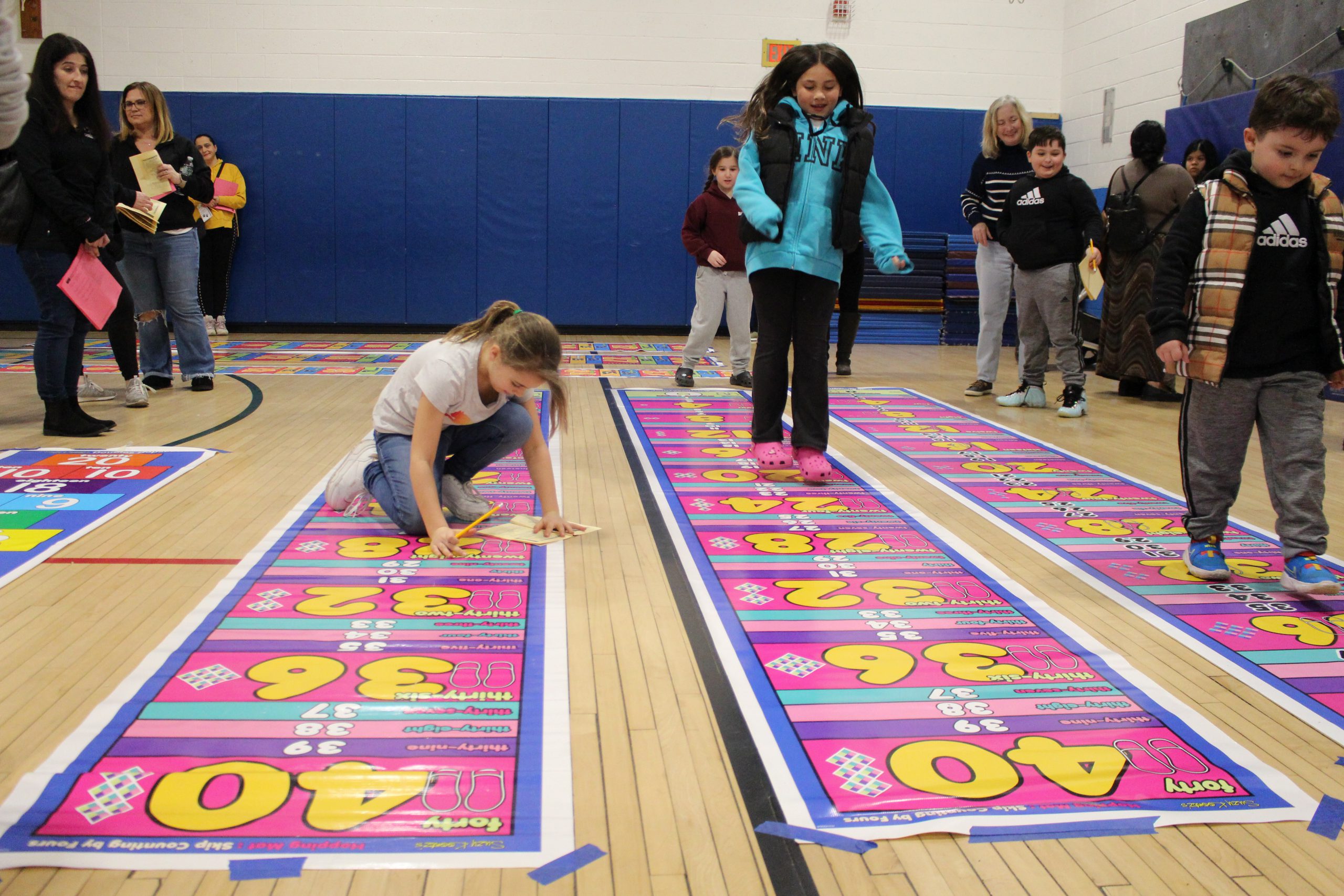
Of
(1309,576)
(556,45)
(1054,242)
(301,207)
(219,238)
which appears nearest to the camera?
(1309,576)

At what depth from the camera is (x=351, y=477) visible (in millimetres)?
3348

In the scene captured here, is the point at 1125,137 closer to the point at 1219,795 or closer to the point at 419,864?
the point at 1219,795

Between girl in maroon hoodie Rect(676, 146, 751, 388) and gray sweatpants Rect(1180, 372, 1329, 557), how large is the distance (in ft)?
11.9

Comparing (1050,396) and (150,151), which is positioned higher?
(150,151)

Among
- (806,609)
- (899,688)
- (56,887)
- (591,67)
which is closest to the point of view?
(56,887)

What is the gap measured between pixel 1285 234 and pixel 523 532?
221 centimetres

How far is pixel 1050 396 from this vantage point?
6.36 metres

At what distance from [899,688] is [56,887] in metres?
1.50

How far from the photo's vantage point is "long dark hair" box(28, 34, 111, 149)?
4.24 m

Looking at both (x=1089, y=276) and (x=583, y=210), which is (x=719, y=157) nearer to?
(x=1089, y=276)

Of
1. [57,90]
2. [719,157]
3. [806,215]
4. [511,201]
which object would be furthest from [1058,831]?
[511,201]

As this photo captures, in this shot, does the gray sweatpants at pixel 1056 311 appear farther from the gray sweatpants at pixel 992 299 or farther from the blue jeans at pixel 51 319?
the blue jeans at pixel 51 319

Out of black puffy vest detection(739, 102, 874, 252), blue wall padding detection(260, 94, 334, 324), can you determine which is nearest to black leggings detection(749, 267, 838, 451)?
black puffy vest detection(739, 102, 874, 252)

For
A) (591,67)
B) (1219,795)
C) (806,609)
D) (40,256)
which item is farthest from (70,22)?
(1219,795)
